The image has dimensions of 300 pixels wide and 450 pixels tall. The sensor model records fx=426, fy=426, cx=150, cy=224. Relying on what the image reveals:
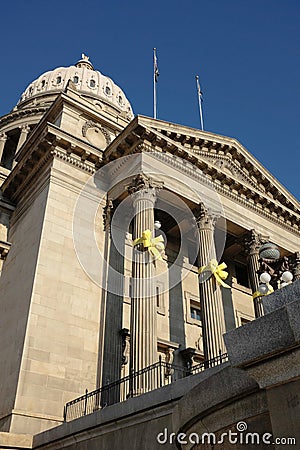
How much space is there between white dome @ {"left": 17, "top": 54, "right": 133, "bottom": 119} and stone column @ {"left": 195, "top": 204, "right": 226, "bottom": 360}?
35.2 meters

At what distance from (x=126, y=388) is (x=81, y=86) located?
45.2 metres

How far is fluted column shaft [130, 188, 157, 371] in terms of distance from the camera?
1542 centimetres

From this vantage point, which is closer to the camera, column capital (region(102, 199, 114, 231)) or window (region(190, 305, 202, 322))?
column capital (region(102, 199, 114, 231))

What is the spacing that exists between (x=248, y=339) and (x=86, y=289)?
14.4m

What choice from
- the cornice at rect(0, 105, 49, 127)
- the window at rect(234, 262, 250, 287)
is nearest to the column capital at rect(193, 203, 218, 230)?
the window at rect(234, 262, 250, 287)

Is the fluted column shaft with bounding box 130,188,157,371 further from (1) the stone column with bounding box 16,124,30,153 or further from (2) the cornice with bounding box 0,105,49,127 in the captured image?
(2) the cornice with bounding box 0,105,49,127

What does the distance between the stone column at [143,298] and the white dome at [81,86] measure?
35572mm

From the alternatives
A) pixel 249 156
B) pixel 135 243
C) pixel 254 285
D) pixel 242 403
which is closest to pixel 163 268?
pixel 254 285

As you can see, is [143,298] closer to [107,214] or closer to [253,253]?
[107,214]

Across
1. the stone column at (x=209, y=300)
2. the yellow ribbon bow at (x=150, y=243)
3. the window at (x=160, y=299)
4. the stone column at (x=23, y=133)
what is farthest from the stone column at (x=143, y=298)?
the stone column at (x=23, y=133)

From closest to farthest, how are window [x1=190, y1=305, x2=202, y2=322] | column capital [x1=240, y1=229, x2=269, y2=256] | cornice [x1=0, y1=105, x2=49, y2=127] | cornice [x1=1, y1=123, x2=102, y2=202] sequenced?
1. cornice [x1=1, y1=123, x2=102, y2=202]
2. column capital [x1=240, y1=229, x2=269, y2=256]
3. window [x1=190, y1=305, x2=202, y2=322]
4. cornice [x1=0, y1=105, x2=49, y2=127]

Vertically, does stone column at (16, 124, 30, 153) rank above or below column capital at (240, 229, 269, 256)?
above

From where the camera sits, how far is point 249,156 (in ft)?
88.0

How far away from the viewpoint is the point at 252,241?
23656 millimetres
